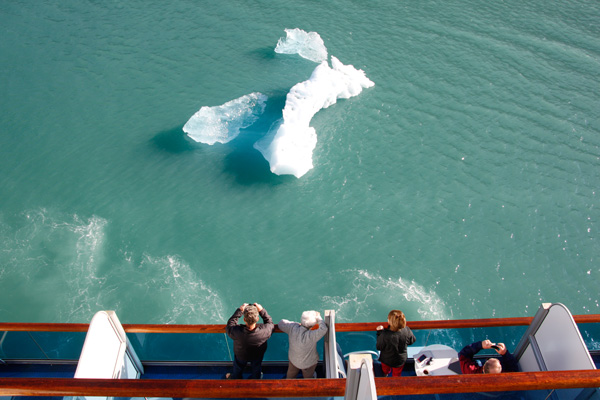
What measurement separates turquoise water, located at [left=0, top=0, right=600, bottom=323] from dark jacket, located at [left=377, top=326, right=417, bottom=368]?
3.94 meters

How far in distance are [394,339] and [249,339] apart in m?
1.36

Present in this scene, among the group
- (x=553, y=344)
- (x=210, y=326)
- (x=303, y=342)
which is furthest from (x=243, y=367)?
(x=553, y=344)

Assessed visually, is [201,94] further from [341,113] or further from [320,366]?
[320,366]

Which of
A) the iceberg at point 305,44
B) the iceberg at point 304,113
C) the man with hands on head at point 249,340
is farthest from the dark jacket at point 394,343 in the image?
the iceberg at point 305,44

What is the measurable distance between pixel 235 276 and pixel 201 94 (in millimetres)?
6197

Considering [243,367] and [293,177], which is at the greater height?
[293,177]

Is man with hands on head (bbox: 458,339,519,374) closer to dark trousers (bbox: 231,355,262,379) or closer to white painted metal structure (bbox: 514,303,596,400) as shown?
white painted metal structure (bbox: 514,303,596,400)

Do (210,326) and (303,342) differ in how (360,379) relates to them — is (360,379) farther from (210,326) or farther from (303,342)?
(210,326)

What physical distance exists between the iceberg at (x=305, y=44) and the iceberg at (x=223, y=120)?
111 inches

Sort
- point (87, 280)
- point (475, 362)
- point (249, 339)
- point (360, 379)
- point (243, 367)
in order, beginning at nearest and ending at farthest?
point (360, 379) < point (249, 339) < point (243, 367) < point (475, 362) < point (87, 280)

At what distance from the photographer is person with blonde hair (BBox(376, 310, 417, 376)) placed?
438cm

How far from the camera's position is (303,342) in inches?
169

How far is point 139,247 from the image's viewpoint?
9.62 meters

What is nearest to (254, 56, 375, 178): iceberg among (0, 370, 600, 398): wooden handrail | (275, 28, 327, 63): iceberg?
(275, 28, 327, 63): iceberg
